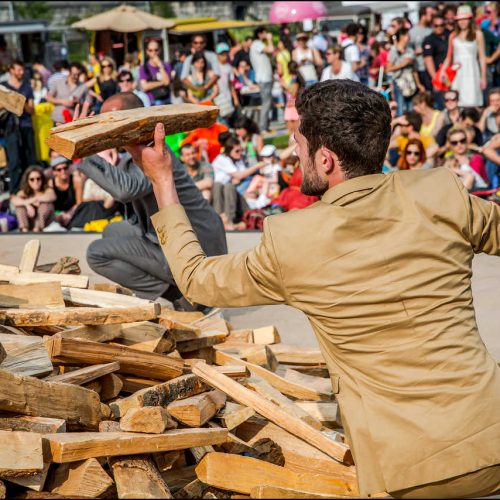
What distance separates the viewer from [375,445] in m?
3.06

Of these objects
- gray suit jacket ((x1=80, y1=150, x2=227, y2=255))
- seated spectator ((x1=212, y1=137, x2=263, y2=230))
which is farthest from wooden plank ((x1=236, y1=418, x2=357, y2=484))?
seated spectator ((x1=212, y1=137, x2=263, y2=230))

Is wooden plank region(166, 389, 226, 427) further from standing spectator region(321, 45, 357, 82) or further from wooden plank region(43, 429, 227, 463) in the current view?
standing spectator region(321, 45, 357, 82)

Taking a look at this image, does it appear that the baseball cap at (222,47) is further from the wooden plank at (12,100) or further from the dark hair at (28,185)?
the wooden plank at (12,100)

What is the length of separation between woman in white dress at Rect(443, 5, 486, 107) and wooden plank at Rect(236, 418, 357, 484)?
10.4 meters

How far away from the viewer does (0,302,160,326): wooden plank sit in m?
4.91

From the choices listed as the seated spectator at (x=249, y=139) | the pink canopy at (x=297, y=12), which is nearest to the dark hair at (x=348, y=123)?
the seated spectator at (x=249, y=139)

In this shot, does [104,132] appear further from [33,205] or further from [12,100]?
Answer: [33,205]

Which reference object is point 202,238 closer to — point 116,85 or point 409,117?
point 409,117

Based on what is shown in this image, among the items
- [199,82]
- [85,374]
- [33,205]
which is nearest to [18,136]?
[33,205]

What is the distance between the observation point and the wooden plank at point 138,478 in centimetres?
350

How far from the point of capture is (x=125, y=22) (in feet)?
69.3

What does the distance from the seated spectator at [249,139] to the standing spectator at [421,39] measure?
348 cm

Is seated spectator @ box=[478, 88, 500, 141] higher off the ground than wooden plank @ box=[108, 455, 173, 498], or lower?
lower

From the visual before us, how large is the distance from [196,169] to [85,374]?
757cm
